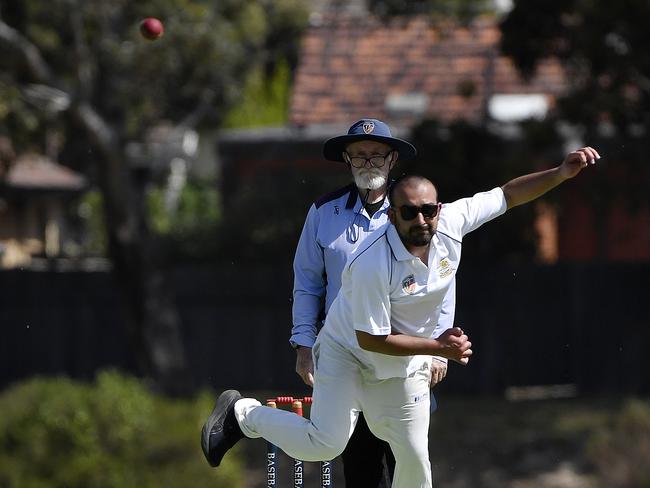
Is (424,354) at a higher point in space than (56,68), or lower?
lower

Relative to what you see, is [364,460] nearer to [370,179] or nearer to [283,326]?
[370,179]

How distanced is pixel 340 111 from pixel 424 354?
18.2 meters

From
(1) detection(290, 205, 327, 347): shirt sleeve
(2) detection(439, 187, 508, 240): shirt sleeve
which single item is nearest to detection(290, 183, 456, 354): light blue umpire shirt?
(1) detection(290, 205, 327, 347): shirt sleeve

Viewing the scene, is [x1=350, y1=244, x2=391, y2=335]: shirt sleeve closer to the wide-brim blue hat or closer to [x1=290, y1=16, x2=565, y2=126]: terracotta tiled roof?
the wide-brim blue hat

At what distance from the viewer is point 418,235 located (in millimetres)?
6082

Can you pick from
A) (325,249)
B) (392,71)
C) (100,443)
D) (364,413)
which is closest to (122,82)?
(100,443)

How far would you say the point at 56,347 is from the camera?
2233 centimetres

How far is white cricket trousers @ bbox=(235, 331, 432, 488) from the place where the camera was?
6.41 metres

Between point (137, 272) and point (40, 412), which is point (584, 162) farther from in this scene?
point (137, 272)

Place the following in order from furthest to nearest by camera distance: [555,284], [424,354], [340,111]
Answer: [340,111] → [555,284] → [424,354]

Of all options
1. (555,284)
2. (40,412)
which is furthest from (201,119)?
(40,412)

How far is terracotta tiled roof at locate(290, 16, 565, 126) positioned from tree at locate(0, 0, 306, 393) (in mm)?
2550

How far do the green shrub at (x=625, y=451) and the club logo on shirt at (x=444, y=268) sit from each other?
11263 mm

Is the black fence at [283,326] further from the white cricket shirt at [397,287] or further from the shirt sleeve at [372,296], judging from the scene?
the shirt sleeve at [372,296]
